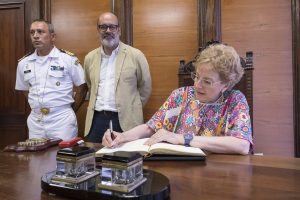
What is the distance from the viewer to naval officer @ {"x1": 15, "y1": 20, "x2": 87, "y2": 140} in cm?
279

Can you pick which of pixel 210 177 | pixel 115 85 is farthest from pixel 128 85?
pixel 210 177

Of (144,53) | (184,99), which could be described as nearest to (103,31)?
(144,53)

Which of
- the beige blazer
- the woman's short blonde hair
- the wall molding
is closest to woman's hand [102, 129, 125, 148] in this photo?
the woman's short blonde hair

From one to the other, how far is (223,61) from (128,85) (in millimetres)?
1274

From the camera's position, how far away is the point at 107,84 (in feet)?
9.14

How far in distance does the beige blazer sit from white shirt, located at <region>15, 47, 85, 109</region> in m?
0.19

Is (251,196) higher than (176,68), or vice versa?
(176,68)

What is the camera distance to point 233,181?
0.93m

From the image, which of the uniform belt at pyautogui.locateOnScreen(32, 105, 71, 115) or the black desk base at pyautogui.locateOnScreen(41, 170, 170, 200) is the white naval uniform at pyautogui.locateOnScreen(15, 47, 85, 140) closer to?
the uniform belt at pyautogui.locateOnScreen(32, 105, 71, 115)

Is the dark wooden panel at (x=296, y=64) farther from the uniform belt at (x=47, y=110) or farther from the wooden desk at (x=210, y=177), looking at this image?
the uniform belt at (x=47, y=110)

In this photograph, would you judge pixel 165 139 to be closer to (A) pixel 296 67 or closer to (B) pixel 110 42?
(B) pixel 110 42

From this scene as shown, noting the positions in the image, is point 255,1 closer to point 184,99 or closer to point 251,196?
point 184,99

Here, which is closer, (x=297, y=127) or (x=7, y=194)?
(x=7, y=194)

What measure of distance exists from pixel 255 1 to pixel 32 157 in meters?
2.24
